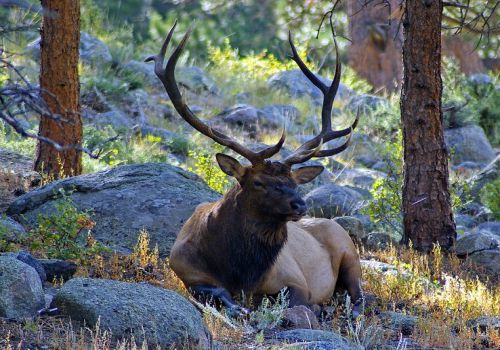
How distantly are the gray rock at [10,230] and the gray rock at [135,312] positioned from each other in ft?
8.68

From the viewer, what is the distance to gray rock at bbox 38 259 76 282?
326 inches

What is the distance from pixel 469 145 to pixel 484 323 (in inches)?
531

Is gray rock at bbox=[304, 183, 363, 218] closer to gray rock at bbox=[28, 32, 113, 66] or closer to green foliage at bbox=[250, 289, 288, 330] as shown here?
green foliage at bbox=[250, 289, 288, 330]

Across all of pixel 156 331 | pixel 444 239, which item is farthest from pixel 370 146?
pixel 156 331

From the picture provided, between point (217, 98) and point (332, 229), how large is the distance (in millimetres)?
13237

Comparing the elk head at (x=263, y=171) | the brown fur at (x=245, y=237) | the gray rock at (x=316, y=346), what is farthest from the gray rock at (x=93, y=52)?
the gray rock at (x=316, y=346)

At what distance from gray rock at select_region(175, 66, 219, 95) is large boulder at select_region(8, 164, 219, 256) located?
39.5 feet

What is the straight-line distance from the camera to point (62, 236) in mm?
9336

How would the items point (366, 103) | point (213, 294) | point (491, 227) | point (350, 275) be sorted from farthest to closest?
point (366, 103) → point (491, 227) → point (350, 275) → point (213, 294)

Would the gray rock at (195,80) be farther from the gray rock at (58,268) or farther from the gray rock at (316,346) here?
the gray rock at (316,346)

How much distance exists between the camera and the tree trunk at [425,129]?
37.3ft

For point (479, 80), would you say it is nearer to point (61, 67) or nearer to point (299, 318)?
point (61, 67)

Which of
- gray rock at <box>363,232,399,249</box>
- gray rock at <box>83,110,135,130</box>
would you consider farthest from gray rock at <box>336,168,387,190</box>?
gray rock at <box>363,232,399,249</box>

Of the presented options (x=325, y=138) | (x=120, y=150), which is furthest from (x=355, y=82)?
(x=325, y=138)
